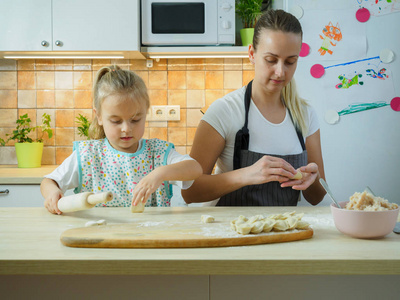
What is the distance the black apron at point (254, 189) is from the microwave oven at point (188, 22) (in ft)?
3.70

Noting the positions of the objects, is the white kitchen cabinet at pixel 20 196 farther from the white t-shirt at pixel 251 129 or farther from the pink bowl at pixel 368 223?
the pink bowl at pixel 368 223

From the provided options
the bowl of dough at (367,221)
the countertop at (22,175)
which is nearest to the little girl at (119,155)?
the bowl of dough at (367,221)

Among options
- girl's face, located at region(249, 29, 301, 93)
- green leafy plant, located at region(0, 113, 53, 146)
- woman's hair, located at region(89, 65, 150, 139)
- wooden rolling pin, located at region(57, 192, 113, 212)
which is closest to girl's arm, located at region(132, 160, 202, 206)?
wooden rolling pin, located at region(57, 192, 113, 212)

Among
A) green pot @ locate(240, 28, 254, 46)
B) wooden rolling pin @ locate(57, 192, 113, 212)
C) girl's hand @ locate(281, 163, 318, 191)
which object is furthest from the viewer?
green pot @ locate(240, 28, 254, 46)

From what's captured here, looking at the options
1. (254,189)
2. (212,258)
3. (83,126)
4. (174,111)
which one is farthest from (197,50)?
(212,258)

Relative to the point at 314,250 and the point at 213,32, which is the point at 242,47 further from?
the point at 314,250

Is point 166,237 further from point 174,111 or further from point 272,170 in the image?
point 174,111

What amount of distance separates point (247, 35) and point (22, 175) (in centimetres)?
153

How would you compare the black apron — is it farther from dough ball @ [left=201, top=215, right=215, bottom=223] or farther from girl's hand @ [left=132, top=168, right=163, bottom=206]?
dough ball @ [left=201, top=215, right=215, bottom=223]

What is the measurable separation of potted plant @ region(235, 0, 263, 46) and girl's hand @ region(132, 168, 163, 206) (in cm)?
162

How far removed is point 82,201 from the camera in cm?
99

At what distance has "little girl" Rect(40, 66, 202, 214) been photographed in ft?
4.45

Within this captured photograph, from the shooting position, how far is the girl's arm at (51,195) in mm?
1128

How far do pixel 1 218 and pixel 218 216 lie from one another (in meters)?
0.54
